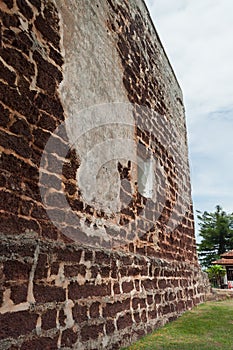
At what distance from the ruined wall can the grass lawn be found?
175 millimetres

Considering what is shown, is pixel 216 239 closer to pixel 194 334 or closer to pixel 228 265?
pixel 228 265

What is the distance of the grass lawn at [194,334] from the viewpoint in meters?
3.70

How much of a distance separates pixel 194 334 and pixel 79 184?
2563 mm

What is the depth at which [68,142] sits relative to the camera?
3467 mm

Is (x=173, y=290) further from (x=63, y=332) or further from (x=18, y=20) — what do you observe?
(x=18, y=20)

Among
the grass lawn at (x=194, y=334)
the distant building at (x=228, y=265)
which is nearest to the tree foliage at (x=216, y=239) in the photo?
the distant building at (x=228, y=265)

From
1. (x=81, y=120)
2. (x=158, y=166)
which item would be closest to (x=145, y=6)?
(x=158, y=166)

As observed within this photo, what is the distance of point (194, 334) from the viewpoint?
432cm

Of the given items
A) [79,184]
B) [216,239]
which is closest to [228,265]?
[216,239]

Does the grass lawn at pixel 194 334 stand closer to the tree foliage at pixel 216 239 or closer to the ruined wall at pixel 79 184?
the ruined wall at pixel 79 184

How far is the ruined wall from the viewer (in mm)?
2686

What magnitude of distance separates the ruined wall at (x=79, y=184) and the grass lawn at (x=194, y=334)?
17 centimetres

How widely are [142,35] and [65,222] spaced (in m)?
4.32

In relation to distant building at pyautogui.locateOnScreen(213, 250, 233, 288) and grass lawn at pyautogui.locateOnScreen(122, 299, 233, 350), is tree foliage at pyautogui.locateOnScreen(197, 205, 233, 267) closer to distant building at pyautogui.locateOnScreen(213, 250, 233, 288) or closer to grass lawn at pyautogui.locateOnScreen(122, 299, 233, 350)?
distant building at pyautogui.locateOnScreen(213, 250, 233, 288)
